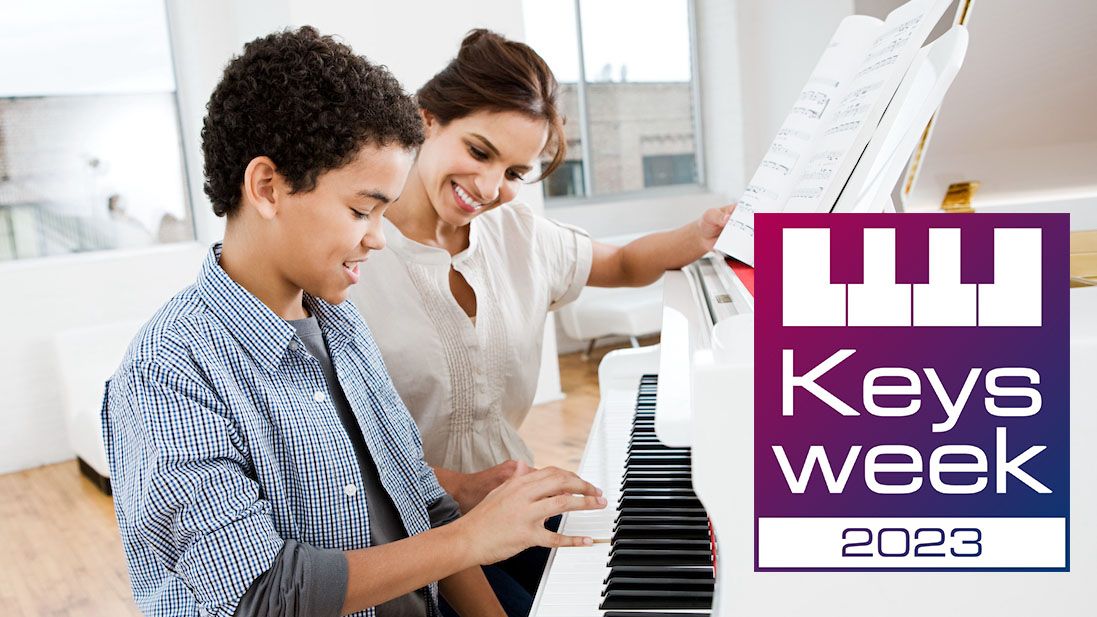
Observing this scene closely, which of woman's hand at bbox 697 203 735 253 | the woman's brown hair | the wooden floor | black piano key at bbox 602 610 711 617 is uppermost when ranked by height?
the woman's brown hair

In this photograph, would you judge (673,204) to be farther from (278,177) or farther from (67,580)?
(278,177)

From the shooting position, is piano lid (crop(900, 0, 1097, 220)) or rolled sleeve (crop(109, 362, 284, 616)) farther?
piano lid (crop(900, 0, 1097, 220))

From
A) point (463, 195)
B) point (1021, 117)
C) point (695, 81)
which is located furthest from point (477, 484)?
point (695, 81)

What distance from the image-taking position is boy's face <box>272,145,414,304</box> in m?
1.21

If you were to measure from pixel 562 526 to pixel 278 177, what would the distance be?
0.59 meters

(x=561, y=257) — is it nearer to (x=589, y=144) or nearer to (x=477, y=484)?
(x=477, y=484)

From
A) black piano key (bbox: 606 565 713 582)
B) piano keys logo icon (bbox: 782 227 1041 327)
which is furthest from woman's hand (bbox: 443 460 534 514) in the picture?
piano keys logo icon (bbox: 782 227 1041 327)

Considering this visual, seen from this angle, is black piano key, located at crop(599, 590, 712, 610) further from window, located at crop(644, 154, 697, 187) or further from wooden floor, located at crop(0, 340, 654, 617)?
window, located at crop(644, 154, 697, 187)

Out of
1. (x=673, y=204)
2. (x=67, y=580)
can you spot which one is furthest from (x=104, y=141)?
(x=673, y=204)

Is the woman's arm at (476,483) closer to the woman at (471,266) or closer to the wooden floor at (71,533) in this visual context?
the woman at (471,266)

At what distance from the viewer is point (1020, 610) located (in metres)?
0.85

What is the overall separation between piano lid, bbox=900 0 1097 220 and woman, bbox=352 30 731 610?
25.3 inches

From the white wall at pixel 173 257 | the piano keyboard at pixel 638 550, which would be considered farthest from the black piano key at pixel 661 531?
the white wall at pixel 173 257

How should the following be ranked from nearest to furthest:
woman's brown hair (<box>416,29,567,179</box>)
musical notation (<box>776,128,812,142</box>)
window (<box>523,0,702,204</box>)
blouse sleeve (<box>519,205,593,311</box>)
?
musical notation (<box>776,128,812,142</box>) < woman's brown hair (<box>416,29,567,179</box>) < blouse sleeve (<box>519,205,593,311</box>) < window (<box>523,0,702,204</box>)
